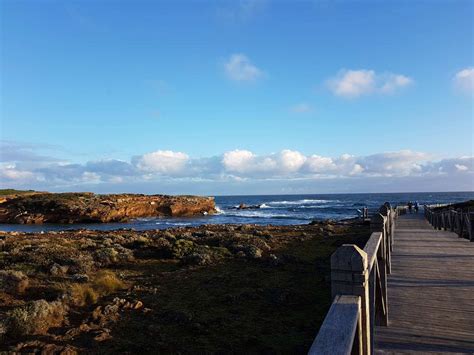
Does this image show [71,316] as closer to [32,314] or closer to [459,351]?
[32,314]

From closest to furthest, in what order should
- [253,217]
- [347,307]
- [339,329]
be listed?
[339,329] < [347,307] < [253,217]

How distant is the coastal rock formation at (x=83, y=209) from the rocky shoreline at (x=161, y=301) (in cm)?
4009

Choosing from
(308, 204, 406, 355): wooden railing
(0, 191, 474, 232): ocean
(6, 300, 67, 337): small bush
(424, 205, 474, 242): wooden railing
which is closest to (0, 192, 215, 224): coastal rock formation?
(0, 191, 474, 232): ocean

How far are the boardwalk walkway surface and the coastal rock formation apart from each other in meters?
46.8

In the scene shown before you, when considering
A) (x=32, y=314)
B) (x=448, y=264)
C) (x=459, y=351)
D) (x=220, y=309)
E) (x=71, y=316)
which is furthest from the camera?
(x=448, y=264)

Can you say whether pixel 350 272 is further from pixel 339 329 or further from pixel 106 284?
pixel 106 284

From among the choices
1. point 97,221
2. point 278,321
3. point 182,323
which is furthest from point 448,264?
point 97,221

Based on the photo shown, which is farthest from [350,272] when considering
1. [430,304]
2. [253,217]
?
[253,217]

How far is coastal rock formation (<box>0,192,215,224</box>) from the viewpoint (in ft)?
167

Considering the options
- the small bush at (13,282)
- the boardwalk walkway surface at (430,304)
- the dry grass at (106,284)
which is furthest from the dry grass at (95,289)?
the boardwalk walkway surface at (430,304)

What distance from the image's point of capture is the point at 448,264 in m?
10.2

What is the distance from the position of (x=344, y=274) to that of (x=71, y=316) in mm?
6415

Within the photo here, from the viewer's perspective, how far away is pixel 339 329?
2256 mm

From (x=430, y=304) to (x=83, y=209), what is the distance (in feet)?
165
